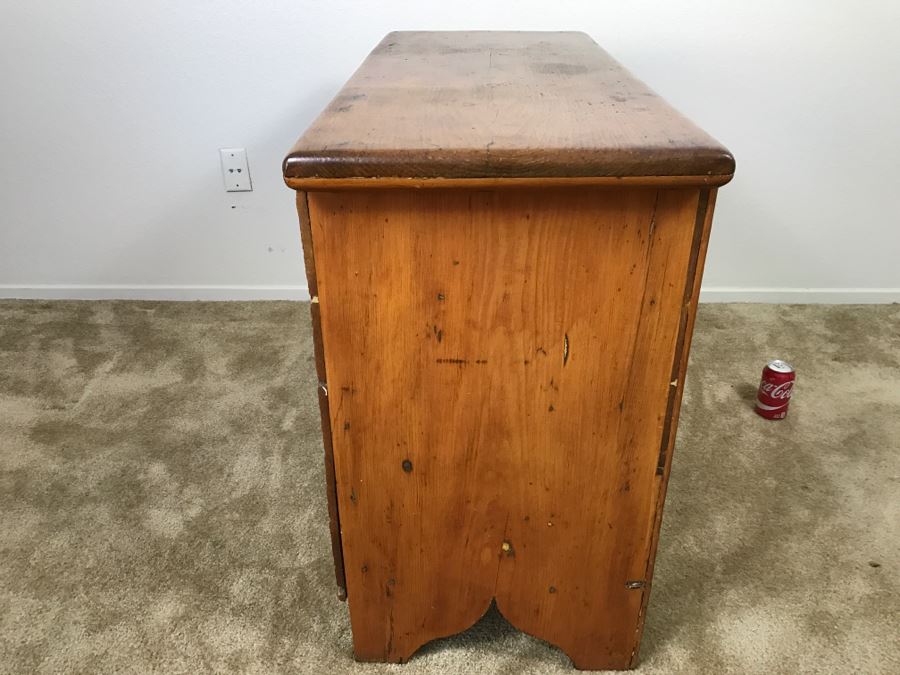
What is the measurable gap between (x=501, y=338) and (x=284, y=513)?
2.03ft

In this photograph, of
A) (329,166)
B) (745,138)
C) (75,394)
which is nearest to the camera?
(329,166)

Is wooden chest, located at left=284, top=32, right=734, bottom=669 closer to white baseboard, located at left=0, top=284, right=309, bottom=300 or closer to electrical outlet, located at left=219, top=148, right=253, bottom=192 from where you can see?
electrical outlet, located at left=219, top=148, right=253, bottom=192

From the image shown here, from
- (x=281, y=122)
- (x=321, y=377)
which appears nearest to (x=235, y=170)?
(x=281, y=122)

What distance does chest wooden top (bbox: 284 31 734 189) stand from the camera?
56 cm

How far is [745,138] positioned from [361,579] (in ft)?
4.46

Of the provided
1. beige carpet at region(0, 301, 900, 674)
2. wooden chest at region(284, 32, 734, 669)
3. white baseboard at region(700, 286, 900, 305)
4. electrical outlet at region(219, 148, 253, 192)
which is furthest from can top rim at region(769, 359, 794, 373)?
electrical outlet at region(219, 148, 253, 192)

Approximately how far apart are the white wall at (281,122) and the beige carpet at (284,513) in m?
0.20

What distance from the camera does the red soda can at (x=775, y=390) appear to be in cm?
130

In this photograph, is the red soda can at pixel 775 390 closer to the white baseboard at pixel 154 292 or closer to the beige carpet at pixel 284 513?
the beige carpet at pixel 284 513

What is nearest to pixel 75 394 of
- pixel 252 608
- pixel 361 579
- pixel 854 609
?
pixel 252 608

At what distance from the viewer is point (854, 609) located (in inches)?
36.9

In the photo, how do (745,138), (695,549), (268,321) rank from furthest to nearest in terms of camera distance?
(268,321)
(745,138)
(695,549)

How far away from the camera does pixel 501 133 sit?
606 mm

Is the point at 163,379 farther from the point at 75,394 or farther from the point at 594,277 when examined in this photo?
the point at 594,277
